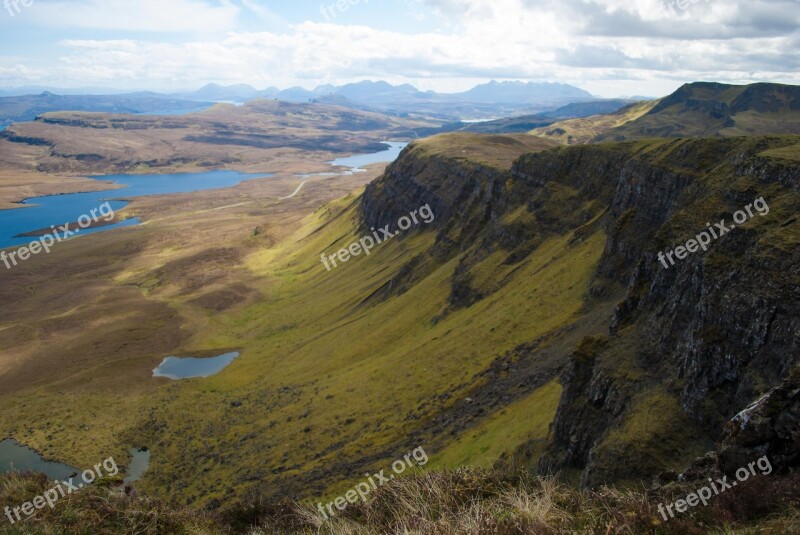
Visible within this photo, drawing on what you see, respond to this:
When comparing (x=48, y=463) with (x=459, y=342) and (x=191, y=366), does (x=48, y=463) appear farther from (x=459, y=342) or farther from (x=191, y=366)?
(x=459, y=342)

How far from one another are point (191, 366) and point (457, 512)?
92.1 metres

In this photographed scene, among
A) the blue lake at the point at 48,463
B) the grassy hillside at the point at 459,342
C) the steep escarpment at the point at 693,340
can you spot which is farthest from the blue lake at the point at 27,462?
the steep escarpment at the point at 693,340

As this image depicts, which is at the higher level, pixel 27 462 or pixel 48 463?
pixel 27 462

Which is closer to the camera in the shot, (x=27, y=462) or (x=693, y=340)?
(x=693, y=340)

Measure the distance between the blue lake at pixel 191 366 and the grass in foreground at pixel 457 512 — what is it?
7698 centimetres

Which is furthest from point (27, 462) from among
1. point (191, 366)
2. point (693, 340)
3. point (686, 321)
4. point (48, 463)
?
point (693, 340)

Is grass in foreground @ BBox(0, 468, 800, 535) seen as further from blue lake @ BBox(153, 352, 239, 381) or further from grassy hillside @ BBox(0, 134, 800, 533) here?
blue lake @ BBox(153, 352, 239, 381)

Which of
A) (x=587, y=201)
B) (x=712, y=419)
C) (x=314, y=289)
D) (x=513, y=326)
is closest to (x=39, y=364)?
(x=314, y=289)

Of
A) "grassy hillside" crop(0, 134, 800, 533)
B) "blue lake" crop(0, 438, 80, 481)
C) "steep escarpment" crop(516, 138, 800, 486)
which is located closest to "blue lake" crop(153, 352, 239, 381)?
"grassy hillside" crop(0, 134, 800, 533)

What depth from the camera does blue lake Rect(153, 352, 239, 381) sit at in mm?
92062

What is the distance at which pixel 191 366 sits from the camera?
96.1 meters

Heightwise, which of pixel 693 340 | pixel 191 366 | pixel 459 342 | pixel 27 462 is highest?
pixel 693 340

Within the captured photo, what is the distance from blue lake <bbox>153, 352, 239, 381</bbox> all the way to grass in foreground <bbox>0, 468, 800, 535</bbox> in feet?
253

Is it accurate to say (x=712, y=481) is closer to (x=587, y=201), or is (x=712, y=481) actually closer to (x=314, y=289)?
(x=587, y=201)
